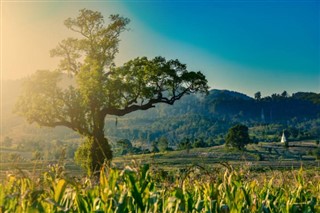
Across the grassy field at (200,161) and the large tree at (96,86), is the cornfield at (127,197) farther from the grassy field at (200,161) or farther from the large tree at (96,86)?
the large tree at (96,86)

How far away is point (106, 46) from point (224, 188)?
170 feet

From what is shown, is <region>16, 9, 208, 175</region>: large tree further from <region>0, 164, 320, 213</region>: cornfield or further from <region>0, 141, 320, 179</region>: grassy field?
<region>0, 164, 320, 213</region>: cornfield

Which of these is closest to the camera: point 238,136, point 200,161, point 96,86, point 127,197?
point 127,197

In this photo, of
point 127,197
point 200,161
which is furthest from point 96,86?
point 127,197

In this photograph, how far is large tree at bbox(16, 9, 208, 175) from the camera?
52.9 meters

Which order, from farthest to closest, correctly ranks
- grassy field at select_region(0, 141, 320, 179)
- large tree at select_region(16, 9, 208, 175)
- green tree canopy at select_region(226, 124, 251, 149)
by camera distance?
green tree canopy at select_region(226, 124, 251, 149), large tree at select_region(16, 9, 208, 175), grassy field at select_region(0, 141, 320, 179)

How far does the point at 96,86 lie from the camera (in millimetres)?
51406

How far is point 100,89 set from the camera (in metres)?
52.2

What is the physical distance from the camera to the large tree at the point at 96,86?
5291cm

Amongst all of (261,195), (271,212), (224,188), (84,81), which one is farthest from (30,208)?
(84,81)

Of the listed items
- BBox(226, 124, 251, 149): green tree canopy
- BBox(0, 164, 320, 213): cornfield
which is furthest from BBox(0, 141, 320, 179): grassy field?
BBox(226, 124, 251, 149): green tree canopy

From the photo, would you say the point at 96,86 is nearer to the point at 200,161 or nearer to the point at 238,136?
the point at 200,161

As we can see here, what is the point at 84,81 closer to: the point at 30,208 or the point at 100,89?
the point at 100,89

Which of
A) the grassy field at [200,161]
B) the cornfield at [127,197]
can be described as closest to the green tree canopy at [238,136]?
the grassy field at [200,161]
